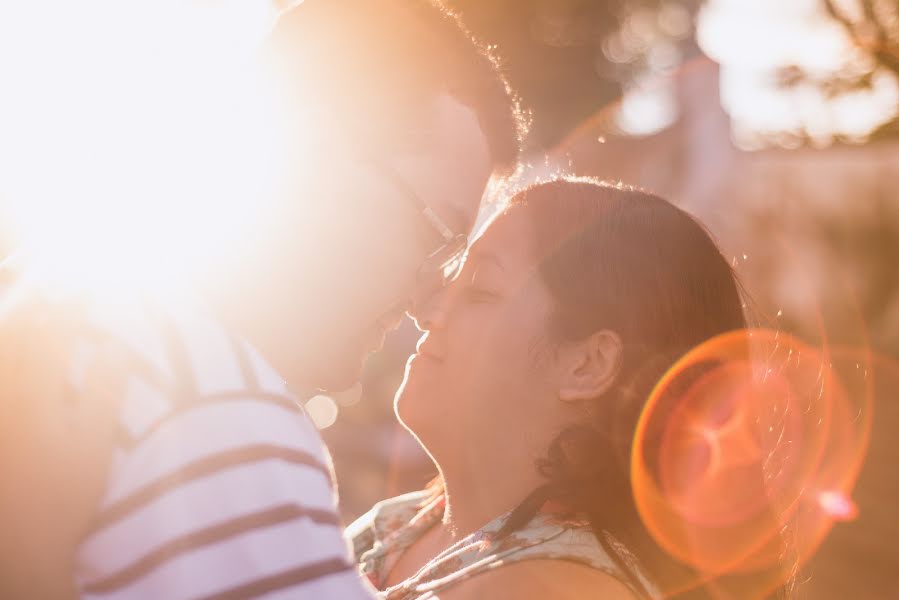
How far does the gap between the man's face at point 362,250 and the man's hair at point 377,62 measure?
0.26 ft

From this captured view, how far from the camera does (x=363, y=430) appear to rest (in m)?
8.15

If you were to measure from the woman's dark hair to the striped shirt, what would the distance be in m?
1.45

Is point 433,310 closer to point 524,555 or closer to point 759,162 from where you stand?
point 524,555

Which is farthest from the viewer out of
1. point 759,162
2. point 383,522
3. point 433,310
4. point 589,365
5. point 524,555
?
point 759,162

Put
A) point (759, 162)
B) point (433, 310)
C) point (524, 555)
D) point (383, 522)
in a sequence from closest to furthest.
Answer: point (524, 555), point (433, 310), point (383, 522), point (759, 162)

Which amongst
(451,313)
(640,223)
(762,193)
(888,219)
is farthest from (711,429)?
(762,193)

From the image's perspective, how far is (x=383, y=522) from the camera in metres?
3.22

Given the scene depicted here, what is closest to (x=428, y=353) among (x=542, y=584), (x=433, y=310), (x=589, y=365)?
(x=433, y=310)

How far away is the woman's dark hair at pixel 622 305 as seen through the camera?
8.96 ft

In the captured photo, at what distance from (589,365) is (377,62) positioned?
1.20 metres

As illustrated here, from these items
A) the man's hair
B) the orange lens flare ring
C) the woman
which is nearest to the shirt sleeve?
the man's hair

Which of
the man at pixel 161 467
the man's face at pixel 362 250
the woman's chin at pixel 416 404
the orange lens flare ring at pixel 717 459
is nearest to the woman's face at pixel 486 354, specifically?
the woman's chin at pixel 416 404

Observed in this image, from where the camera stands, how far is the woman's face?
2.84 meters

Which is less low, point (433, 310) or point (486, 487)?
Answer: point (433, 310)
